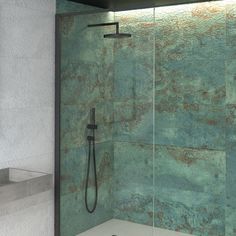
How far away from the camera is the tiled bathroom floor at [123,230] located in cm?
298

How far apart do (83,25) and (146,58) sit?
61 cm

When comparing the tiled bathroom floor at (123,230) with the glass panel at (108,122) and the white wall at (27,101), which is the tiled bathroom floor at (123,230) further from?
the white wall at (27,101)

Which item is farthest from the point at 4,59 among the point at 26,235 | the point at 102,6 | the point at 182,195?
the point at 182,195

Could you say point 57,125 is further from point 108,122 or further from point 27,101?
point 108,122

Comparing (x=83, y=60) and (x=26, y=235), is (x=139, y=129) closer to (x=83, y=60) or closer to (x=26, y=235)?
(x=83, y=60)

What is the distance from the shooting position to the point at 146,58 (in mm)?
3002

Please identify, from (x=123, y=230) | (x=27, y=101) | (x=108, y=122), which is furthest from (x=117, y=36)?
(x=123, y=230)

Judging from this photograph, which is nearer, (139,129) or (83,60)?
A: (139,129)

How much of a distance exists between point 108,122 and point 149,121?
34cm

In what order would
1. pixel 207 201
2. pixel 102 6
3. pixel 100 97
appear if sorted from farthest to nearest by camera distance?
pixel 102 6
pixel 100 97
pixel 207 201

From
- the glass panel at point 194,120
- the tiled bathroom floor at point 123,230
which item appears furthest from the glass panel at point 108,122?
the glass panel at point 194,120

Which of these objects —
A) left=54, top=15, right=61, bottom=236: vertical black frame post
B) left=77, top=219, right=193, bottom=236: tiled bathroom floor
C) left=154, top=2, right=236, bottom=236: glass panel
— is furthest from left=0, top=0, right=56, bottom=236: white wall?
left=154, top=2, right=236, bottom=236: glass panel

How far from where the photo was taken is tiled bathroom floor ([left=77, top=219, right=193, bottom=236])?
2.98 meters

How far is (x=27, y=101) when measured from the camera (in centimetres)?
318
